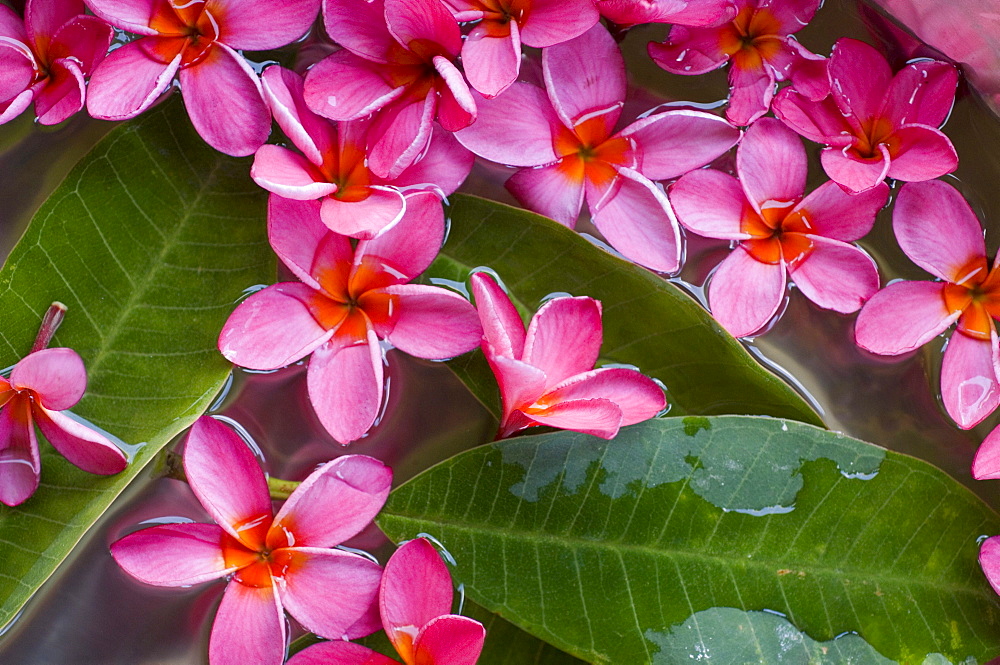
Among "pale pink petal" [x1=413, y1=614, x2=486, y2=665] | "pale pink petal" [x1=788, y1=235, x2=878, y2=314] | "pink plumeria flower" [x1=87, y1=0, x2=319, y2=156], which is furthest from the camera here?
"pale pink petal" [x1=788, y1=235, x2=878, y2=314]

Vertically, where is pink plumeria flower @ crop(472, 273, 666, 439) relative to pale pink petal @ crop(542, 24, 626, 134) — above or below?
below

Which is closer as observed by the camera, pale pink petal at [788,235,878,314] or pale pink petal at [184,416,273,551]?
pale pink petal at [184,416,273,551]

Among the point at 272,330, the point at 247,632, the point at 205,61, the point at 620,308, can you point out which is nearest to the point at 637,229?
the point at 620,308

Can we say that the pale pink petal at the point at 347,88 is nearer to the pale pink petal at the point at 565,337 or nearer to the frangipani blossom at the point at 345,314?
the frangipani blossom at the point at 345,314

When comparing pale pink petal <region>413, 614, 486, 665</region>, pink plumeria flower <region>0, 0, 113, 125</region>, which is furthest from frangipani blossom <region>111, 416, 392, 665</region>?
pink plumeria flower <region>0, 0, 113, 125</region>

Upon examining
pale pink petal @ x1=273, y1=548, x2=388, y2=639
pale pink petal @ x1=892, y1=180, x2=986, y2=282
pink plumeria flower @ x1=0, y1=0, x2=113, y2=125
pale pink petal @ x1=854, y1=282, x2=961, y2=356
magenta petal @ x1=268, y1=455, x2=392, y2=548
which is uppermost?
pink plumeria flower @ x1=0, y1=0, x2=113, y2=125

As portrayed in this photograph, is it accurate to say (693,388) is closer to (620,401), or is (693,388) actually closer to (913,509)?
(620,401)

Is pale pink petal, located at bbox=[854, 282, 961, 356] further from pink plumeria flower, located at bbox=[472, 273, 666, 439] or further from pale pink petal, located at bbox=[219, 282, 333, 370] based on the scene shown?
pale pink petal, located at bbox=[219, 282, 333, 370]

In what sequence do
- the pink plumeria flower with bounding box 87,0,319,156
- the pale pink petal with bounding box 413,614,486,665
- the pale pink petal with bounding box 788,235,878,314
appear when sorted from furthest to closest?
the pale pink petal with bounding box 788,235,878,314
the pink plumeria flower with bounding box 87,0,319,156
the pale pink petal with bounding box 413,614,486,665
